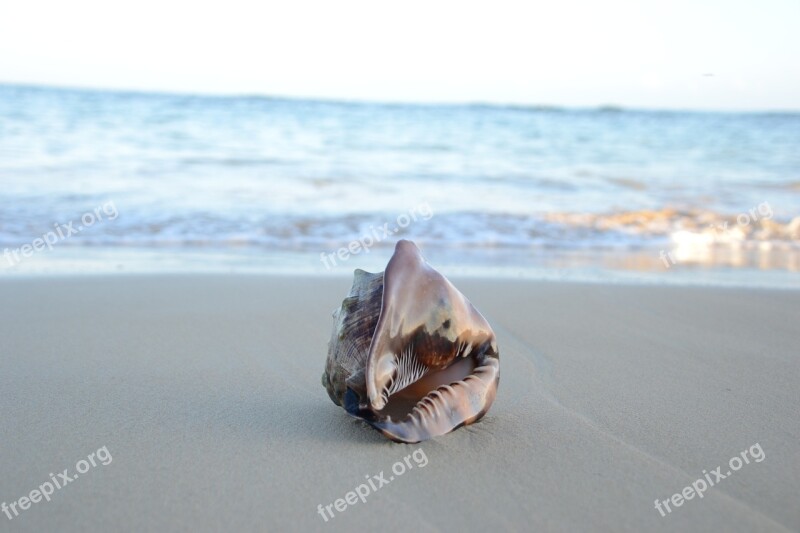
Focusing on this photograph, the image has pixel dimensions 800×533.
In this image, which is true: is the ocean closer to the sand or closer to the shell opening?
the sand

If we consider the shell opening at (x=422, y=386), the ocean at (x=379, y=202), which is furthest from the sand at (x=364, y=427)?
the ocean at (x=379, y=202)

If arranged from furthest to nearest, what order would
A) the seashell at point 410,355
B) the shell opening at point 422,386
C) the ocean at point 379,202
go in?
the ocean at point 379,202 < the shell opening at point 422,386 < the seashell at point 410,355

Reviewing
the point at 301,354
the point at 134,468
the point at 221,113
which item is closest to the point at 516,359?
the point at 301,354

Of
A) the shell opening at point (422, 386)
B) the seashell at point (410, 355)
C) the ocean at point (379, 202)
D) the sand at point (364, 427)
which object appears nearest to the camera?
the sand at point (364, 427)

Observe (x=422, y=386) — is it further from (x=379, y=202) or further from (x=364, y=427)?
(x=379, y=202)

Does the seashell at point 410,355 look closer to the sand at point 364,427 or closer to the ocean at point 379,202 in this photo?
the sand at point 364,427
